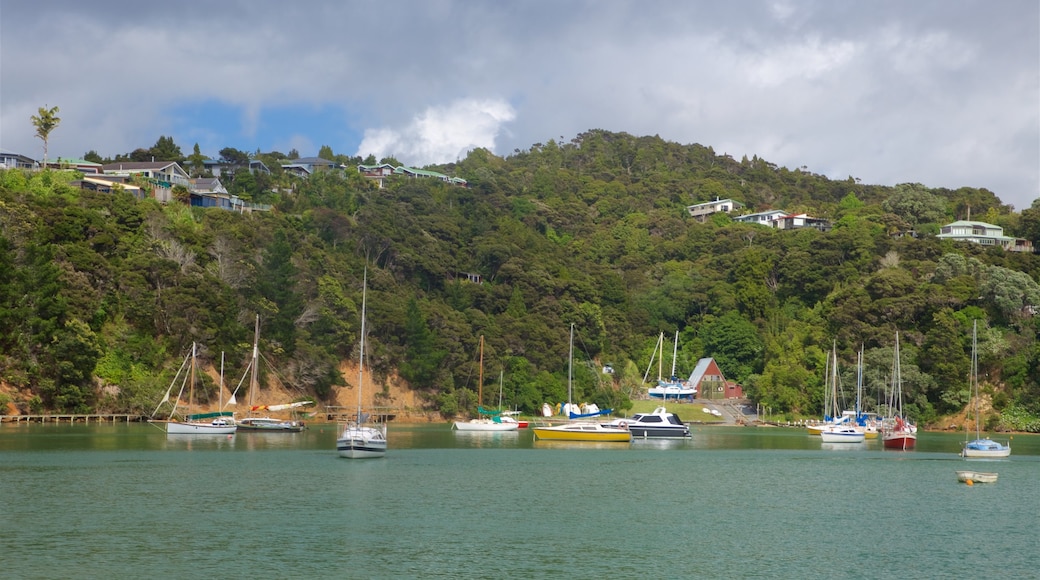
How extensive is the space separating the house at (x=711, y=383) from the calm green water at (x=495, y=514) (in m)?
50.5

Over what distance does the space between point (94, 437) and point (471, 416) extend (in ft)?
142

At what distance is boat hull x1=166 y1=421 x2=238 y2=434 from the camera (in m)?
72.6

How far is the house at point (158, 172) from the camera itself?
116 meters

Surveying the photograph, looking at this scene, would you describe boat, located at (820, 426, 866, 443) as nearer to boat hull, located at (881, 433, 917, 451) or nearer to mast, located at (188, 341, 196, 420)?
boat hull, located at (881, 433, 917, 451)

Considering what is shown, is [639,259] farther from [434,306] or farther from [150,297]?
[150,297]

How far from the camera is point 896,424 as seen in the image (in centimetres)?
7969

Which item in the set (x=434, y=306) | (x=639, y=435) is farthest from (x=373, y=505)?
(x=434, y=306)

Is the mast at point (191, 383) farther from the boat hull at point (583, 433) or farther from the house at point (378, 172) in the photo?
the house at point (378, 172)

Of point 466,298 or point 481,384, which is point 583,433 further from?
point 466,298

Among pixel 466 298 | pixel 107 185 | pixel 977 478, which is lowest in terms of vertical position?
pixel 977 478

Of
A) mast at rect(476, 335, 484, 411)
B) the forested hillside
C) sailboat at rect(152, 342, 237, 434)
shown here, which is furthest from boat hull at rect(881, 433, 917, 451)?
sailboat at rect(152, 342, 237, 434)

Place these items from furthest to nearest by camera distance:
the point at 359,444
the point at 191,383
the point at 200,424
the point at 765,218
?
the point at 765,218 < the point at 191,383 < the point at 200,424 < the point at 359,444

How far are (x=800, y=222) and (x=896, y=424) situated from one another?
8653cm

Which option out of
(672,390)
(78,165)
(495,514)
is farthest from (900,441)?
(78,165)
